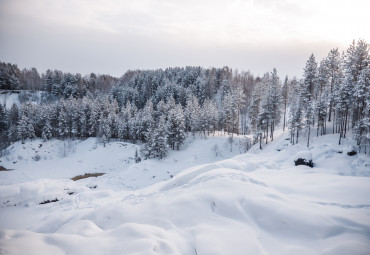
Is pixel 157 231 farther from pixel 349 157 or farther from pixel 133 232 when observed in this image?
pixel 349 157

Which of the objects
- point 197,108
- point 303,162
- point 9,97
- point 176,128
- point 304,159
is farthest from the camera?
point 9,97

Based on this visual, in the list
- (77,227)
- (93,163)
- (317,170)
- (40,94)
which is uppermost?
(40,94)

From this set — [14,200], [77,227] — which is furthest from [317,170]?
[14,200]

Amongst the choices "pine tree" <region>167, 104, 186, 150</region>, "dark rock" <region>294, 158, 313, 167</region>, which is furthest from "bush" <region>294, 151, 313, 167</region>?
"pine tree" <region>167, 104, 186, 150</region>

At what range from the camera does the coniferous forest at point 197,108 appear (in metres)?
35.5

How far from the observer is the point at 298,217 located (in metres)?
9.29

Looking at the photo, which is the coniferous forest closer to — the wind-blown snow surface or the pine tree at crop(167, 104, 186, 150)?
the pine tree at crop(167, 104, 186, 150)

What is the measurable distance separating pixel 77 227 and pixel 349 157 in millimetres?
34826

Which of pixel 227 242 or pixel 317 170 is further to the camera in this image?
pixel 317 170

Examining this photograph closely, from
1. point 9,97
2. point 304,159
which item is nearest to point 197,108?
point 304,159

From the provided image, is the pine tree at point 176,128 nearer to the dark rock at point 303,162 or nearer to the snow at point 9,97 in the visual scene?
the dark rock at point 303,162

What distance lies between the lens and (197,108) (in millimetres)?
65750

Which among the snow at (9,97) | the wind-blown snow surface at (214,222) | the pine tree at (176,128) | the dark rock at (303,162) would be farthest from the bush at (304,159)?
the snow at (9,97)

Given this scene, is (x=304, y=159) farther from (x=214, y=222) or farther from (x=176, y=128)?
(x=176, y=128)
